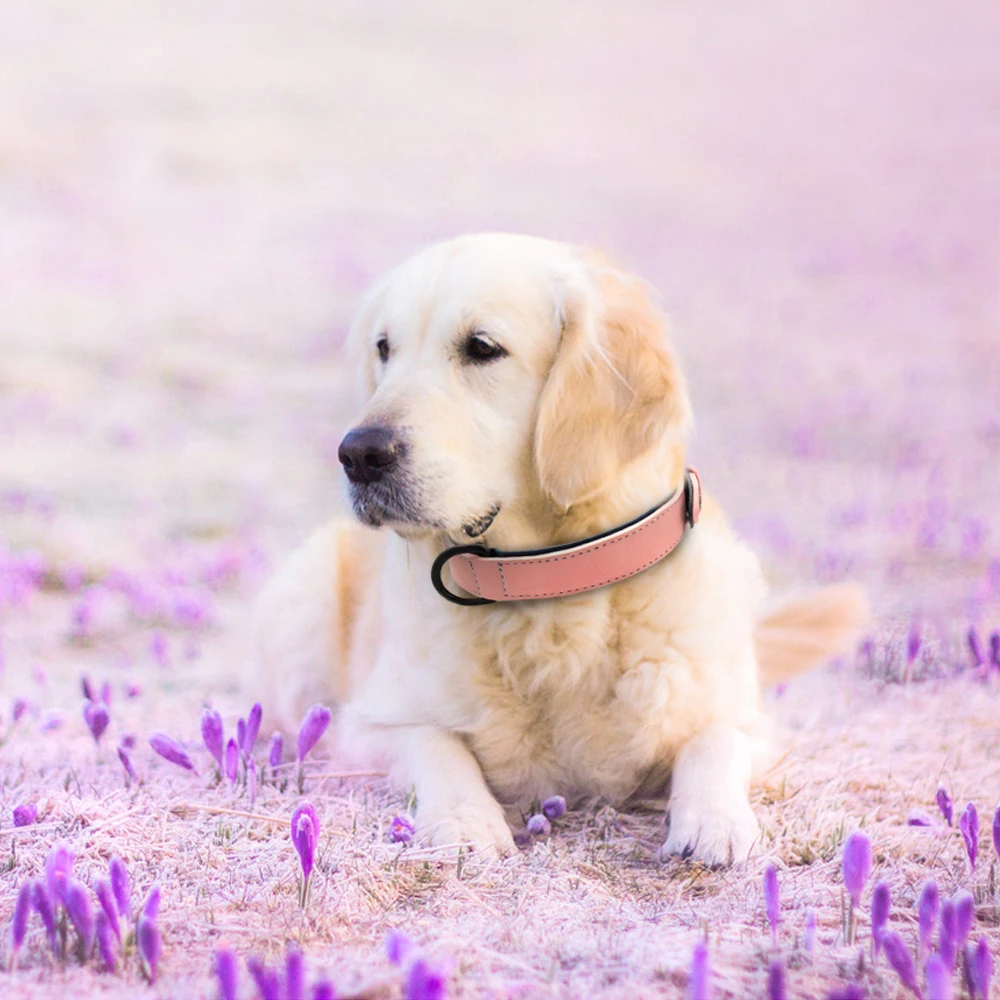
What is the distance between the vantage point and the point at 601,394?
9.11ft

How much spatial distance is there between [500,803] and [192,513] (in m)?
4.20

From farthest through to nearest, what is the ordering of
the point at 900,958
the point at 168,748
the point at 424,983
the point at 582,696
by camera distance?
the point at 582,696
the point at 168,748
the point at 900,958
the point at 424,983

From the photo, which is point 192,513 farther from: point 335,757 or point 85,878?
point 85,878

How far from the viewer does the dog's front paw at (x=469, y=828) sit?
2.46 m

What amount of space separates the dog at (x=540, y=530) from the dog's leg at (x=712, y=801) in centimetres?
1

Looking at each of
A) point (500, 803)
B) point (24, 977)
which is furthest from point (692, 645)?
point (24, 977)

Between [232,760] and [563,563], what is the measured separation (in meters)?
0.99

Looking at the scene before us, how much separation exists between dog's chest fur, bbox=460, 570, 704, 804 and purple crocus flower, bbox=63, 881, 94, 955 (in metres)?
1.24

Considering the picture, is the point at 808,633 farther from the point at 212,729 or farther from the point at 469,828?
the point at 212,729

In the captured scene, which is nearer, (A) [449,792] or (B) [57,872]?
(B) [57,872]

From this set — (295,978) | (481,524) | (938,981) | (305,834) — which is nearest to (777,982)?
(938,981)

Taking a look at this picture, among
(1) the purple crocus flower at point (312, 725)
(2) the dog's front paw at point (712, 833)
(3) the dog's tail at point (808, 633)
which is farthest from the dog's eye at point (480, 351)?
(3) the dog's tail at point (808, 633)

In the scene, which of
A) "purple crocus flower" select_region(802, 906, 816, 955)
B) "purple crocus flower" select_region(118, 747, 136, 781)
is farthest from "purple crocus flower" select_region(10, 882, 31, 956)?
"purple crocus flower" select_region(802, 906, 816, 955)

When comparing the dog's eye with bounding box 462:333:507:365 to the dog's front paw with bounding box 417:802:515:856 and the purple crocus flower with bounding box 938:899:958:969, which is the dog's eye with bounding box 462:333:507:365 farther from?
the purple crocus flower with bounding box 938:899:958:969
